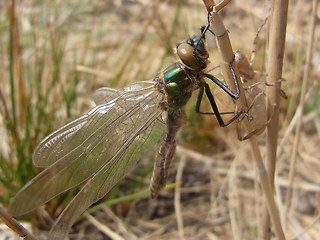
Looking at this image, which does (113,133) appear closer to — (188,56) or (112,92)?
(112,92)

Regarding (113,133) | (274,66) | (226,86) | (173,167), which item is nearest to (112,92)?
(113,133)

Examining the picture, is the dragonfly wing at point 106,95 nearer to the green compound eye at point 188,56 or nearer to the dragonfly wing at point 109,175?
the dragonfly wing at point 109,175

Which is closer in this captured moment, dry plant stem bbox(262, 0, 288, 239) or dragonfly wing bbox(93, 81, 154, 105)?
dry plant stem bbox(262, 0, 288, 239)

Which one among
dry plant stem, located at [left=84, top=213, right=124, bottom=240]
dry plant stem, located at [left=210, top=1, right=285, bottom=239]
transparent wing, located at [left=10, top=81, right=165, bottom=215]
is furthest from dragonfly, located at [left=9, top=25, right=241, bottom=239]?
dry plant stem, located at [left=84, top=213, right=124, bottom=240]

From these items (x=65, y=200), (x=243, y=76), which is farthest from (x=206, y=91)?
(x=65, y=200)

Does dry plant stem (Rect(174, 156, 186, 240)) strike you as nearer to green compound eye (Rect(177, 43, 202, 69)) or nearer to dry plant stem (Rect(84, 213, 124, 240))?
dry plant stem (Rect(84, 213, 124, 240))
